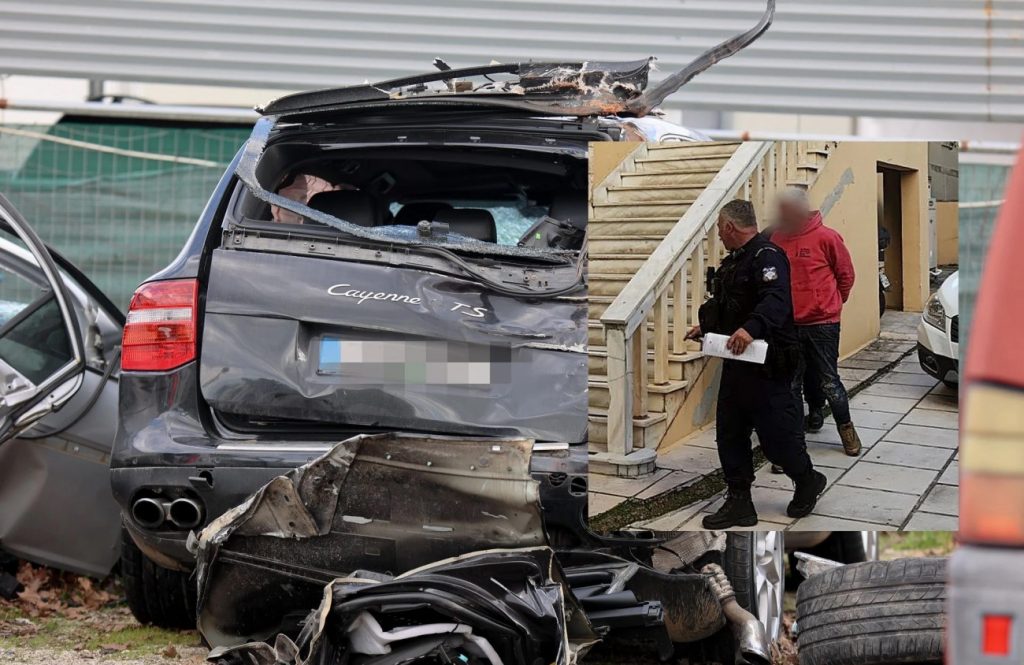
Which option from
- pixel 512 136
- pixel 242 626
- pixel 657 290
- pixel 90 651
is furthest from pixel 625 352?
pixel 90 651

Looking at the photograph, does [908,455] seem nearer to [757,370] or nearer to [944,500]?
[944,500]

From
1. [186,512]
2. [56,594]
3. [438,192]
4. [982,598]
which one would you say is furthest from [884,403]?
[56,594]

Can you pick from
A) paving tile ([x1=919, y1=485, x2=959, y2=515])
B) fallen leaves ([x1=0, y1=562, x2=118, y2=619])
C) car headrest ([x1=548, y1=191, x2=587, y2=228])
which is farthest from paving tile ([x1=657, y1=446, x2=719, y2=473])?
fallen leaves ([x1=0, y1=562, x2=118, y2=619])

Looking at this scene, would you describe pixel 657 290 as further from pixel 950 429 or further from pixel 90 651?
pixel 90 651

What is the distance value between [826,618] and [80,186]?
595 cm

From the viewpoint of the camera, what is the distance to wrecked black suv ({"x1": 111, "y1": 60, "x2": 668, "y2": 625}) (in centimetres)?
351

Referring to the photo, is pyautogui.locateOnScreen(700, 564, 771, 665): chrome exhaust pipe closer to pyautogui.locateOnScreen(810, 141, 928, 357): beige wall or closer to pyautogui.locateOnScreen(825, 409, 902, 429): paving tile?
pyautogui.locateOnScreen(825, 409, 902, 429): paving tile

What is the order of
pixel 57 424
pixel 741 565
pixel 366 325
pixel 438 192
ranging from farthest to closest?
pixel 57 424 → pixel 438 192 → pixel 741 565 → pixel 366 325

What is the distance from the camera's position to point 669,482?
3.54 meters

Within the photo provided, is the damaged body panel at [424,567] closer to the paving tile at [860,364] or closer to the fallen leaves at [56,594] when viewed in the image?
the paving tile at [860,364]

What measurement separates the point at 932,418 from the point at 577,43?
415cm

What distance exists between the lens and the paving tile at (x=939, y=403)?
353 cm

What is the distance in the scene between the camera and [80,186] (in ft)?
24.9

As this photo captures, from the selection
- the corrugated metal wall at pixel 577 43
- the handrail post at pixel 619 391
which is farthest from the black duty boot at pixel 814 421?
the corrugated metal wall at pixel 577 43
